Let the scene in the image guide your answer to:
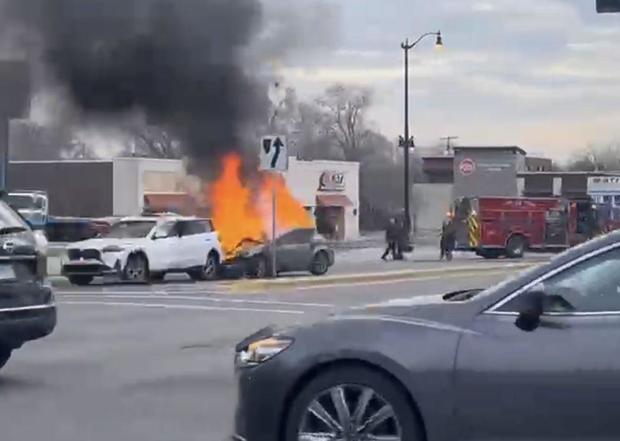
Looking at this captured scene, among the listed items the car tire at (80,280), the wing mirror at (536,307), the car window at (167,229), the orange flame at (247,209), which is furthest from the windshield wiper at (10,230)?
the orange flame at (247,209)

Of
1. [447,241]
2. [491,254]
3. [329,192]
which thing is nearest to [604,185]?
[491,254]

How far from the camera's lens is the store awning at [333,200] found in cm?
6924

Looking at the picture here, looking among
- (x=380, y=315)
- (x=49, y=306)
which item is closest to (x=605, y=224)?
(x=49, y=306)

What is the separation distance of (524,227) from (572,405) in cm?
4074

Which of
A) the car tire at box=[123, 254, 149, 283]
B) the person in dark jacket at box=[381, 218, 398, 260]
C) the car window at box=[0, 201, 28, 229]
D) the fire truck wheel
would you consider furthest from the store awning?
the car window at box=[0, 201, 28, 229]

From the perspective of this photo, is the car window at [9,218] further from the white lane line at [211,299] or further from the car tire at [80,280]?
the car tire at [80,280]

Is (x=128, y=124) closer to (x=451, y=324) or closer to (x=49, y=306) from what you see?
(x=49, y=306)

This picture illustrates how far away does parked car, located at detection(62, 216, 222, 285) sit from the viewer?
26.6 metres

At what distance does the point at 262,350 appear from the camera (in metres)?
7.06

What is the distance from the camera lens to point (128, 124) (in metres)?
38.4

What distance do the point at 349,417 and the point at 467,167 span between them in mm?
54763

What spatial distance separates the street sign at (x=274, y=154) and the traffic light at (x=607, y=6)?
1107cm

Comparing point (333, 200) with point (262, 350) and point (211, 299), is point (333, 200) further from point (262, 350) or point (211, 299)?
point (262, 350)

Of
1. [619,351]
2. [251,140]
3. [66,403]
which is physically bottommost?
[66,403]
